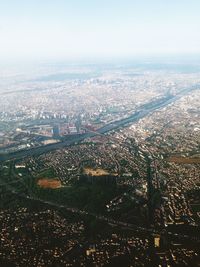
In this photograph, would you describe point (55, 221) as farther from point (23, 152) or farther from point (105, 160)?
point (23, 152)

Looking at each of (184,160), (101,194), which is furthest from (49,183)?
(184,160)

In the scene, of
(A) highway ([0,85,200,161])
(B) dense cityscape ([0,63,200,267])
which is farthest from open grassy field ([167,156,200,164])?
(A) highway ([0,85,200,161])

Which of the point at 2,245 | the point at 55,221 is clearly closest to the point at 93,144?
the point at 55,221

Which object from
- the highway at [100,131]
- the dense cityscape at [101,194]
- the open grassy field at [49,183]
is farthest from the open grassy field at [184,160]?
the highway at [100,131]

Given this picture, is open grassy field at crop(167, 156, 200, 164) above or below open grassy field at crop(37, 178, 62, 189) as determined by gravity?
above

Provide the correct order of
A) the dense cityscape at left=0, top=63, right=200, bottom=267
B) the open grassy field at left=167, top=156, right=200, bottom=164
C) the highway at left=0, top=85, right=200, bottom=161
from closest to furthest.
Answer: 1. the dense cityscape at left=0, top=63, right=200, bottom=267
2. the open grassy field at left=167, top=156, right=200, bottom=164
3. the highway at left=0, top=85, right=200, bottom=161

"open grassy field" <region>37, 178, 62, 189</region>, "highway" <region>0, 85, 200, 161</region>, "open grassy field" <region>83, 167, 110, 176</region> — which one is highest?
"open grassy field" <region>83, 167, 110, 176</region>

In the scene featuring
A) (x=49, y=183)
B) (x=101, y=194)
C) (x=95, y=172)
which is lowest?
(x=49, y=183)

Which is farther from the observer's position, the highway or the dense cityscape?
the highway

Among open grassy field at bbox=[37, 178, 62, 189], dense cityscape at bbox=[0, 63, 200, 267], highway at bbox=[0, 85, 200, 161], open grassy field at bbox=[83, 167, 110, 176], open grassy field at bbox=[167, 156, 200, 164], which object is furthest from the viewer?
highway at bbox=[0, 85, 200, 161]

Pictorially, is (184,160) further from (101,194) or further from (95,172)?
(101,194)

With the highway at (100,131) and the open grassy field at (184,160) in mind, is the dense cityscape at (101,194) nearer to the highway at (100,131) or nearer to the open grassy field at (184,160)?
the open grassy field at (184,160)

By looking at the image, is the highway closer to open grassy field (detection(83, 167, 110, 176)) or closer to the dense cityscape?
the dense cityscape
